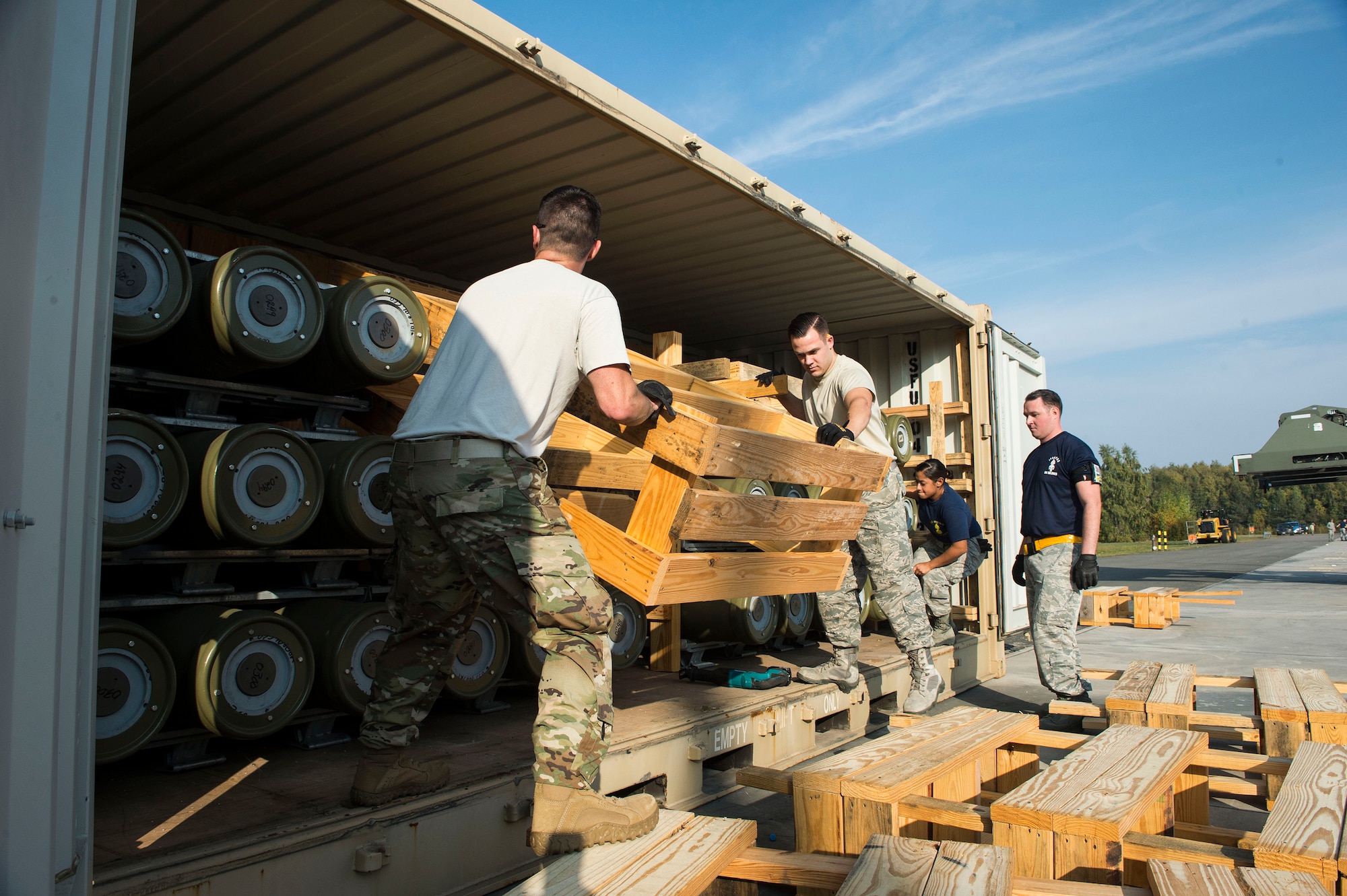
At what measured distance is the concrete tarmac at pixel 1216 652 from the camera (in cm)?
396

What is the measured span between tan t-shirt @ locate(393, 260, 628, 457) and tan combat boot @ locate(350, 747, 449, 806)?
0.96 metres

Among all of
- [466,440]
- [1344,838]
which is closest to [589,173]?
[466,440]

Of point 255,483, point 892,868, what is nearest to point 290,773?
point 255,483

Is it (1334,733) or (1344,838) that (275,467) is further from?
(1334,733)

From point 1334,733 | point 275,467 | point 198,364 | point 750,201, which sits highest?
point 750,201

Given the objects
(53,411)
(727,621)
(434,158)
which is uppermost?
(434,158)

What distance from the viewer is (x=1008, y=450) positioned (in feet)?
27.1

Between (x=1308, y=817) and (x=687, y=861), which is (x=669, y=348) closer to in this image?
(x=687, y=861)

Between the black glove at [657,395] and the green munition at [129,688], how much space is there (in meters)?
1.71

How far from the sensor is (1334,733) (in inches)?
149

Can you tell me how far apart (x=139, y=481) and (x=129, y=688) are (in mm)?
650

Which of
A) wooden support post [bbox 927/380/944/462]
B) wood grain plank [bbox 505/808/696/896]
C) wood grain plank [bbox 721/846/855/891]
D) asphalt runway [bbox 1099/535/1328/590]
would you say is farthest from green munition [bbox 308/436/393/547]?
asphalt runway [bbox 1099/535/1328/590]

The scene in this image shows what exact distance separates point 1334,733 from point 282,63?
527 centimetres

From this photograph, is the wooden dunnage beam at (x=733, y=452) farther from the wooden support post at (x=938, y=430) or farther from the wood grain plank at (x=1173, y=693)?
the wooden support post at (x=938, y=430)
